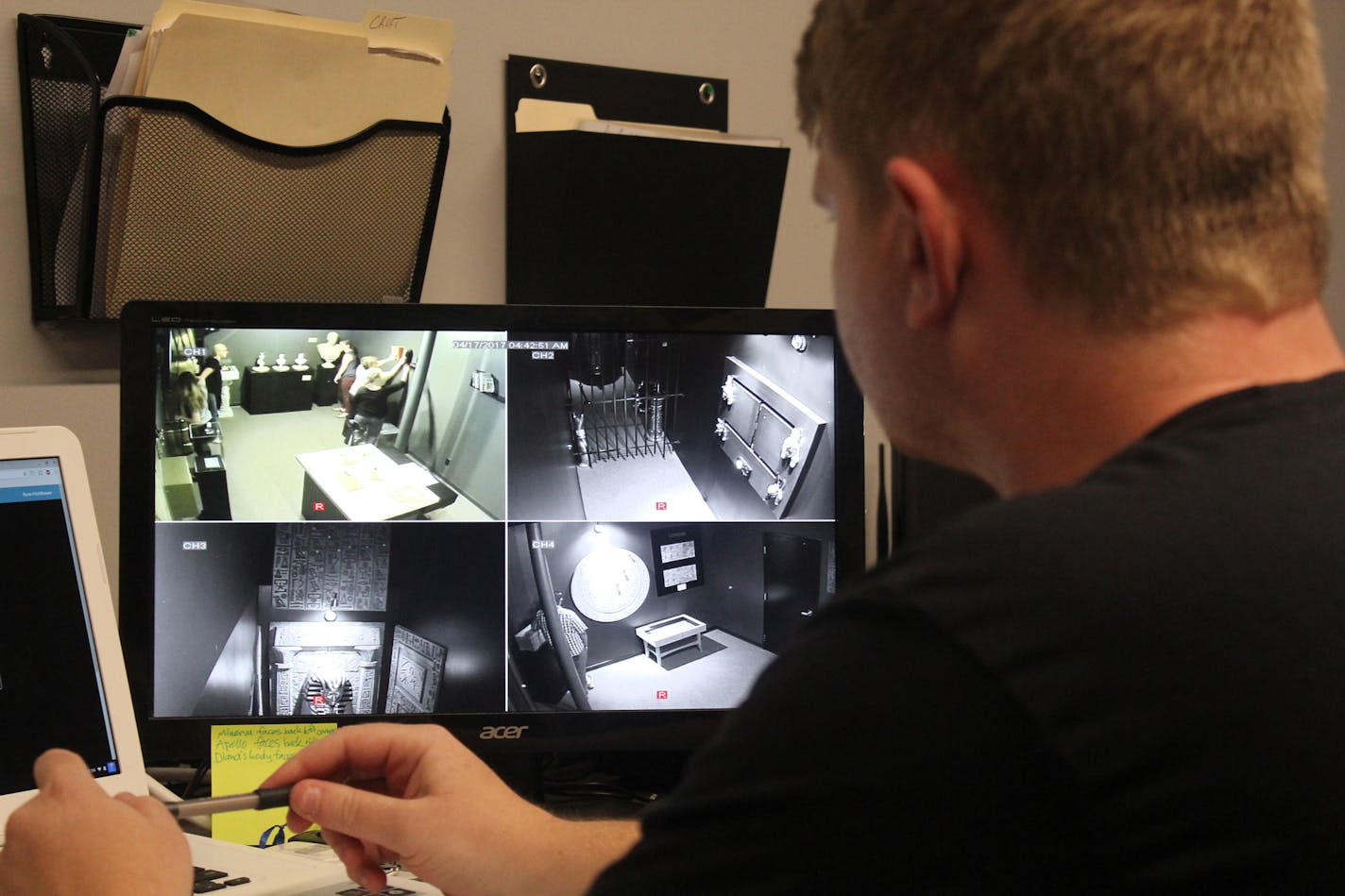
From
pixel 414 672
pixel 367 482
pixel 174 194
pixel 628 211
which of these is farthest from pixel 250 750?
pixel 628 211

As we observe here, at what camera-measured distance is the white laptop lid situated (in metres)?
0.89

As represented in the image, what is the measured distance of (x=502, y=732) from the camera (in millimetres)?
1117

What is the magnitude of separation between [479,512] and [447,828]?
0.37 metres

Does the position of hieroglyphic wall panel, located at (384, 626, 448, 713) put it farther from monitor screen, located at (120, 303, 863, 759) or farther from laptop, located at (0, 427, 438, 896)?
laptop, located at (0, 427, 438, 896)

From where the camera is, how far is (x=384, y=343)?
44.0 inches

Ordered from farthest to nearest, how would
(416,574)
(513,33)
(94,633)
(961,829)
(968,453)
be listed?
(513,33) < (416,574) < (94,633) < (968,453) < (961,829)

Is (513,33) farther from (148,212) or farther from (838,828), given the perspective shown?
(838,828)

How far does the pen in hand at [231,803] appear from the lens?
2.59ft

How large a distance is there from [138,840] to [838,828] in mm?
446

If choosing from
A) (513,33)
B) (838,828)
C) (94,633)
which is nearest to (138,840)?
(94,633)

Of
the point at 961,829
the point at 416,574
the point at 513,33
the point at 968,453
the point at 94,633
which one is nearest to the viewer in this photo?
the point at 961,829

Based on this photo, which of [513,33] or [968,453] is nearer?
[968,453]

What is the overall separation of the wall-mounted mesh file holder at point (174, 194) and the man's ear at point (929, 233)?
31.0 inches

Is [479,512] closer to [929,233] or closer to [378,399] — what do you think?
[378,399]
